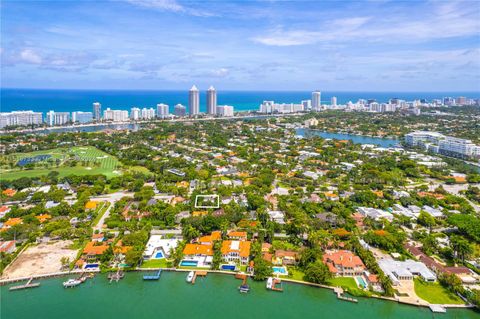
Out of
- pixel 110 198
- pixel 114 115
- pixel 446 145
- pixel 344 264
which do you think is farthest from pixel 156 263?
pixel 114 115

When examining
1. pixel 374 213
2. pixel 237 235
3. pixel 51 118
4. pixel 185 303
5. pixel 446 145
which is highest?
pixel 51 118

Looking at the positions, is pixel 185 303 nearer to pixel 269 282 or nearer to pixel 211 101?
pixel 269 282

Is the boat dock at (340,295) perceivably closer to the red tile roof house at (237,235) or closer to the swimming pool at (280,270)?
the swimming pool at (280,270)

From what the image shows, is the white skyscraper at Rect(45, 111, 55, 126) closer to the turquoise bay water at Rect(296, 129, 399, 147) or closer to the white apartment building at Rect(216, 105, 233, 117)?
the white apartment building at Rect(216, 105, 233, 117)

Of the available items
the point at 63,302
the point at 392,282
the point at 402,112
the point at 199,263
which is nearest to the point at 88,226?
the point at 63,302

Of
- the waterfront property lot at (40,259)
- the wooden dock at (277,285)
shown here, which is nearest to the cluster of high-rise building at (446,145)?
the wooden dock at (277,285)

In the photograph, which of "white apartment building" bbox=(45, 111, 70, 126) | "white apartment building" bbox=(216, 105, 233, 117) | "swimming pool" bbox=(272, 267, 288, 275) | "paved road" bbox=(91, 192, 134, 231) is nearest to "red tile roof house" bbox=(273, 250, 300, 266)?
"swimming pool" bbox=(272, 267, 288, 275)
